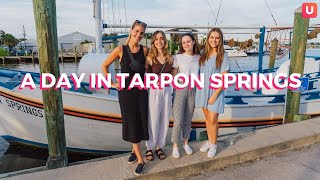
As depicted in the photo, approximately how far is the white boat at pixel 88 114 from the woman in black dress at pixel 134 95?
1991 millimetres

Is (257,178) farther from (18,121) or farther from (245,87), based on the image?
(18,121)

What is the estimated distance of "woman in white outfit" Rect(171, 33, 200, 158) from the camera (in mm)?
3199

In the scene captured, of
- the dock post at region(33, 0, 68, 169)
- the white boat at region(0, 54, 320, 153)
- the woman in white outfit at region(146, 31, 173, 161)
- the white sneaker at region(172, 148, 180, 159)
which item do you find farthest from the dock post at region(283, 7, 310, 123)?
the dock post at region(33, 0, 68, 169)

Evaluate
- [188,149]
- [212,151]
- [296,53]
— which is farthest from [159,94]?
[296,53]

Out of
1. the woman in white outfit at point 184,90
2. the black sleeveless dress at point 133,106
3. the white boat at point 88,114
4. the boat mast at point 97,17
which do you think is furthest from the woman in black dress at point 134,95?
the boat mast at point 97,17

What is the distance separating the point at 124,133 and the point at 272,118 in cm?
398

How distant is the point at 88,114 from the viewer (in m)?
5.08

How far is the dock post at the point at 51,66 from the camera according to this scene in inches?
122

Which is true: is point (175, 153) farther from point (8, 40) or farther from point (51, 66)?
point (8, 40)

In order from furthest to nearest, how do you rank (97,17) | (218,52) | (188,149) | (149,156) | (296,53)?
(97,17) < (296,53) < (188,149) < (149,156) < (218,52)

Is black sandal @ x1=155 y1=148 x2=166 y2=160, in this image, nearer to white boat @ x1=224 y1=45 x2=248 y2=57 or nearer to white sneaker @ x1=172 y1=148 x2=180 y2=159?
white sneaker @ x1=172 y1=148 x2=180 y2=159

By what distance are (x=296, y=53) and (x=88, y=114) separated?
417 centimetres

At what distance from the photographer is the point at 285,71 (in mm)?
6605

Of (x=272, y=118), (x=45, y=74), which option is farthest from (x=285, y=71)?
(x=45, y=74)
